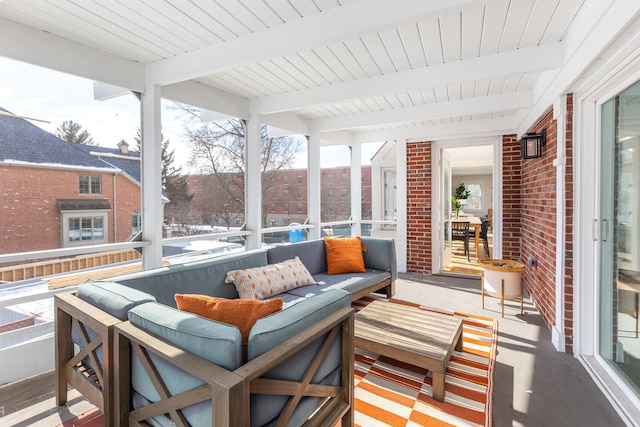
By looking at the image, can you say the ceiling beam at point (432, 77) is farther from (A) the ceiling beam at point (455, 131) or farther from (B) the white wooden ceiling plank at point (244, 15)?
(A) the ceiling beam at point (455, 131)

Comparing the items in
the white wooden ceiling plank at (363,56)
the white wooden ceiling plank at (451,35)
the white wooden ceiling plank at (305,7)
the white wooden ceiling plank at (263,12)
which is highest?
the white wooden ceiling plank at (363,56)

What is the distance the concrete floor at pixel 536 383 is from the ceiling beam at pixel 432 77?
2311 mm

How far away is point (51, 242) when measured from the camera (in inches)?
101


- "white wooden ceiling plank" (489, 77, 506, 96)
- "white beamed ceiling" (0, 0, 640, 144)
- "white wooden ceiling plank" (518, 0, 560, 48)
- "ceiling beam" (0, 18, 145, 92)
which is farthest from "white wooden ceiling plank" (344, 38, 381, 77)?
"ceiling beam" (0, 18, 145, 92)

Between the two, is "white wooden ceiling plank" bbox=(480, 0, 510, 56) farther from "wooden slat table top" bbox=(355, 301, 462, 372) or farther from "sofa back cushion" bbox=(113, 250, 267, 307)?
"sofa back cushion" bbox=(113, 250, 267, 307)

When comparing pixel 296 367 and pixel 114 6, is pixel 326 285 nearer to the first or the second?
pixel 296 367

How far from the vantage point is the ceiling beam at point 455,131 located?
15.7ft

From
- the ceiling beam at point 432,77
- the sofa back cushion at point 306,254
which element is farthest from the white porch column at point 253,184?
the sofa back cushion at point 306,254

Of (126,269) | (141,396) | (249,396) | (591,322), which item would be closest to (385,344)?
(249,396)

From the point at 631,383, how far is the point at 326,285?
7.64 feet

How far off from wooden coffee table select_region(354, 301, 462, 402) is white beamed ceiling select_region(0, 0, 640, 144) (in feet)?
6.66

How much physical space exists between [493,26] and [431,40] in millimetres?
427

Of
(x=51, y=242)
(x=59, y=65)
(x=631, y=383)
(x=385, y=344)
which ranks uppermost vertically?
(x=59, y=65)

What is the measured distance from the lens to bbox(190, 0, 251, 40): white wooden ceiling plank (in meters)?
2.08
